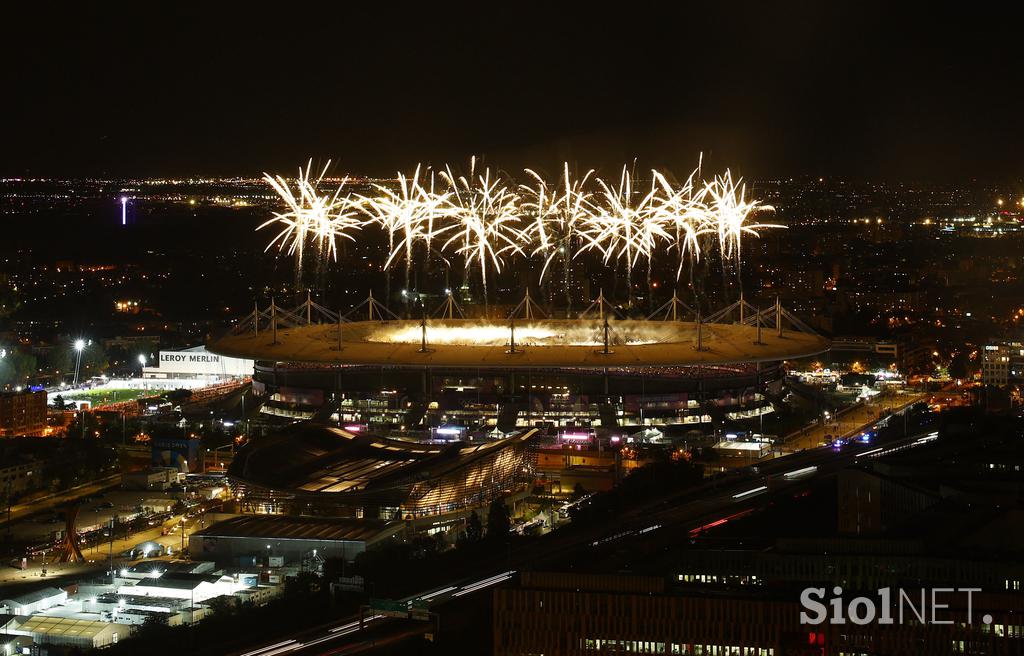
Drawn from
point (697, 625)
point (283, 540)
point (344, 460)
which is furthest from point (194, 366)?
point (697, 625)

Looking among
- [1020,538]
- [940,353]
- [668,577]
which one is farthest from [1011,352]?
[668,577]

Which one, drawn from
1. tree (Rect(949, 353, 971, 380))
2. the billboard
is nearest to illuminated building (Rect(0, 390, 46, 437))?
the billboard

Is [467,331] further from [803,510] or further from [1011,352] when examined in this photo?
[803,510]

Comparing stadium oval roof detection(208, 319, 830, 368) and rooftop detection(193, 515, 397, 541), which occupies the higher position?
stadium oval roof detection(208, 319, 830, 368)

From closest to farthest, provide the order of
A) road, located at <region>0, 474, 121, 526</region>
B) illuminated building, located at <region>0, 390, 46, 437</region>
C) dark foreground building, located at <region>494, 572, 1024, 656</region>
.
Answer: dark foreground building, located at <region>494, 572, 1024, 656</region>, road, located at <region>0, 474, 121, 526</region>, illuminated building, located at <region>0, 390, 46, 437</region>

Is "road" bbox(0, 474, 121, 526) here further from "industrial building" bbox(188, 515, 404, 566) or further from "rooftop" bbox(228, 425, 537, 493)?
"industrial building" bbox(188, 515, 404, 566)

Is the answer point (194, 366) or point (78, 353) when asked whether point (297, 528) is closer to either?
point (194, 366)

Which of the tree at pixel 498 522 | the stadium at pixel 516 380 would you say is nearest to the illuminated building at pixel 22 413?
the stadium at pixel 516 380
